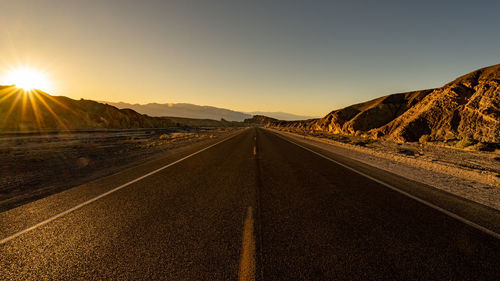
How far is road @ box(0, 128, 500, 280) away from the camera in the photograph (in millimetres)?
2270

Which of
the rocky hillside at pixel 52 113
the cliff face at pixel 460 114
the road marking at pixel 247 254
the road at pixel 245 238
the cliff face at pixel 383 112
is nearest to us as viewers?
the road marking at pixel 247 254

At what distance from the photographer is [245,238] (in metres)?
2.91

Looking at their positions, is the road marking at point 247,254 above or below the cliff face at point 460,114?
below

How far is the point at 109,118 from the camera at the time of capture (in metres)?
71.5

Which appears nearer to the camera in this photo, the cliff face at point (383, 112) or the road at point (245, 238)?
the road at point (245, 238)

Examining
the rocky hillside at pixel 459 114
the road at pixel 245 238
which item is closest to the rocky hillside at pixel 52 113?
the road at pixel 245 238

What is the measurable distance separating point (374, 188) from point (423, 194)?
3.34ft

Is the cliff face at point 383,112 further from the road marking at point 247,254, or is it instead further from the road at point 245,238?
the road marking at point 247,254

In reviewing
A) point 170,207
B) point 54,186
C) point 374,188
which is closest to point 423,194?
point 374,188

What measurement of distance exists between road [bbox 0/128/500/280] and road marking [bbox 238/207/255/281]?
1 cm

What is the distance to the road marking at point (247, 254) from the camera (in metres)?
2.14

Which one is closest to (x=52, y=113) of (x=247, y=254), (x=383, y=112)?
(x=247, y=254)

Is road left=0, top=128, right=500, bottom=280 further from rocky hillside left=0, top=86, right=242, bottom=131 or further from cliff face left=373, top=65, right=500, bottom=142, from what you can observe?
rocky hillside left=0, top=86, right=242, bottom=131

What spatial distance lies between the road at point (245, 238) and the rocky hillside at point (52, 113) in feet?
247
